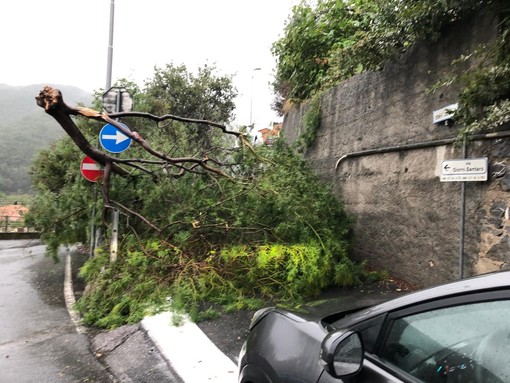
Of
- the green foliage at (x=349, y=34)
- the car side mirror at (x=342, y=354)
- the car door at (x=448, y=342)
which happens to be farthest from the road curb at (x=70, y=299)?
the green foliage at (x=349, y=34)

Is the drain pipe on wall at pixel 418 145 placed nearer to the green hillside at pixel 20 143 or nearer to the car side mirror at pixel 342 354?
the car side mirror at pixel 342 354

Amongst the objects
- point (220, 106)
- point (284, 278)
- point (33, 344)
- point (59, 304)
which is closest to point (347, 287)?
point (284, 278)

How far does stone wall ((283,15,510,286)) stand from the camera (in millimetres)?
4621

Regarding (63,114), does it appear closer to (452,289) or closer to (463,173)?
(463,173)

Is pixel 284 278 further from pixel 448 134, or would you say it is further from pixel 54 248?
pixel 54 248

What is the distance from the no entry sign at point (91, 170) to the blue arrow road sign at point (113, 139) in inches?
20.1

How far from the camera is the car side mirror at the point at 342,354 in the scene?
1.57m

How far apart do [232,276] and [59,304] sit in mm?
3459

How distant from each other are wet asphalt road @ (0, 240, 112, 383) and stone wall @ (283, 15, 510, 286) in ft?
→ 14.2

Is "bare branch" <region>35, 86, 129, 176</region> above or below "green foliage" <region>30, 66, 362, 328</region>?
above

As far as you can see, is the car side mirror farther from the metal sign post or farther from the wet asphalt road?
the metal sign post

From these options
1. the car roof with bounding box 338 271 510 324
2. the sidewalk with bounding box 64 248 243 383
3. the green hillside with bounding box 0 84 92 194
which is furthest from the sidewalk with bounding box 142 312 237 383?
the green hillside with bounding box 0 84 92 194

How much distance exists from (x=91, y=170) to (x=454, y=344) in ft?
23.1

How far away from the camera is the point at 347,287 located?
5.89m
